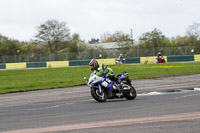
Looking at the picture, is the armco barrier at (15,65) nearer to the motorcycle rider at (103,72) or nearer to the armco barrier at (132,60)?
the armco barrier at (132,60)

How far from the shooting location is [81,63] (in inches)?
2165

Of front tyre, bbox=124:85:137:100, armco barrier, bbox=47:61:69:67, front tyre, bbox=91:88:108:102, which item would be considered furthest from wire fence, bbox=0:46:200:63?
front tyre, bbox=91:88:108:102

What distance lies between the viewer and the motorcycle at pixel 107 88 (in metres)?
12.6

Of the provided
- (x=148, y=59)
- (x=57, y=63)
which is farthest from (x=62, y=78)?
(x=57, y=63)

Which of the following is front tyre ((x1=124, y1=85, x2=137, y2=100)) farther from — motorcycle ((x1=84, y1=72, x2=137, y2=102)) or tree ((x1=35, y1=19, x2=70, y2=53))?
tree ((x1=35, y1=19, x2=70, y2=53))

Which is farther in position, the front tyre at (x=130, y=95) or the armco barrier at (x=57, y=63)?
the armco barrier at (x=57, y=63)

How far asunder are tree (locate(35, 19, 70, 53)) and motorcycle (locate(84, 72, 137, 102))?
7366 centimetres

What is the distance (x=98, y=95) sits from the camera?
1271 cm

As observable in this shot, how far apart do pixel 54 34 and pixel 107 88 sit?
245 ft

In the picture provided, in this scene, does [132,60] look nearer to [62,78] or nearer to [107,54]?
[107,54]

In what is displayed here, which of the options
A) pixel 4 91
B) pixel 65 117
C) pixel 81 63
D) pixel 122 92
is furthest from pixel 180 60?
pixel 65 117

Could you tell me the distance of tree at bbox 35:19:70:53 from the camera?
85.9m

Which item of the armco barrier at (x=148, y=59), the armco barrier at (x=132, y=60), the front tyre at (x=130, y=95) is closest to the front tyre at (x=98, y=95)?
the front tyre at (x=130, y=95)

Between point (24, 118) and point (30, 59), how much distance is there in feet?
174
